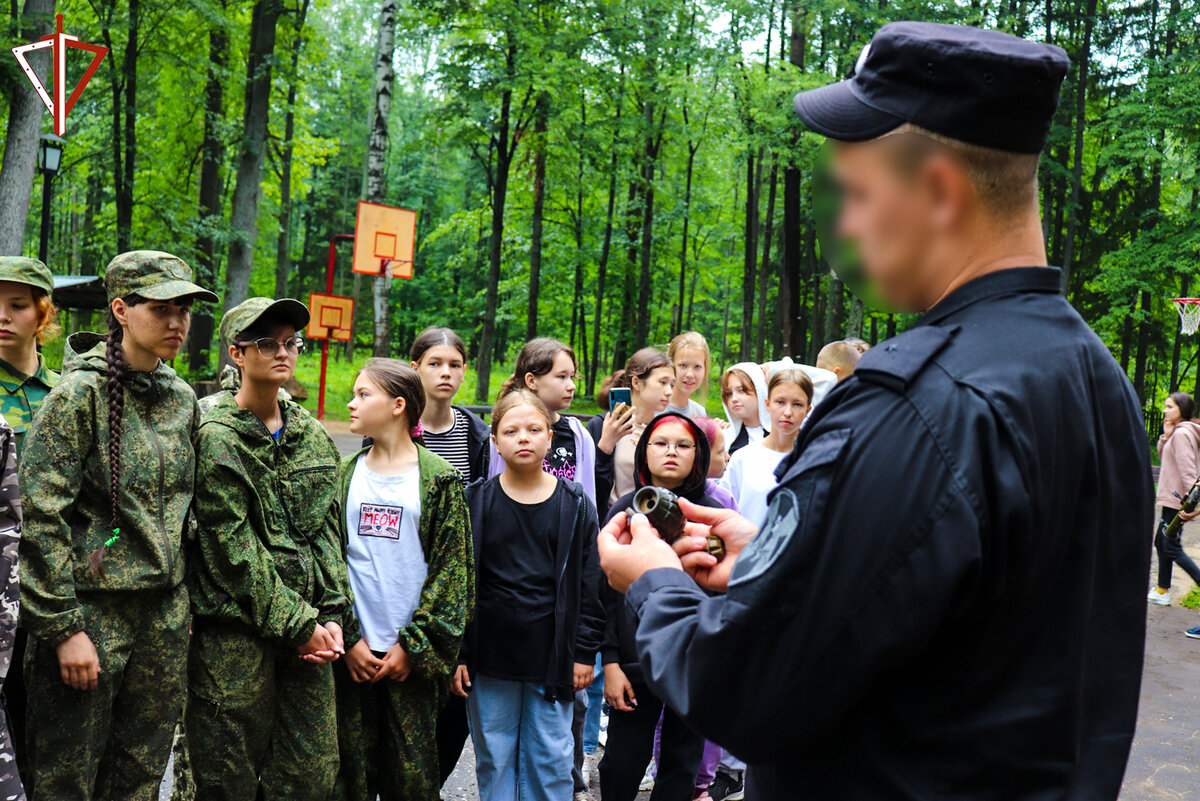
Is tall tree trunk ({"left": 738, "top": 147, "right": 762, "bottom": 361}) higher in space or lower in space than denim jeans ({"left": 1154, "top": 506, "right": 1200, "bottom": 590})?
higher

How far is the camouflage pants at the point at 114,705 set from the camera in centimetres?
306

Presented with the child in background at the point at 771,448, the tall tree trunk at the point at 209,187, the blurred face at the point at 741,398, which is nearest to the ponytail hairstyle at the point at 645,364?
the child in background at the point at 771,448

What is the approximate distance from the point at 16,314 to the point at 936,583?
4.22 m

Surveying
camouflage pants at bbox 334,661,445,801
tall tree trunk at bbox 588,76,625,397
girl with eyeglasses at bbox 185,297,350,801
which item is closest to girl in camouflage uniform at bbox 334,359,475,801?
camouflage pants at bbox 334,661,445,801

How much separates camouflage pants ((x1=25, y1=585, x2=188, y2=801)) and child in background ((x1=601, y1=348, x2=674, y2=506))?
101 inches

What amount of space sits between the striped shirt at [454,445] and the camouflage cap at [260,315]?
1094 millimetres

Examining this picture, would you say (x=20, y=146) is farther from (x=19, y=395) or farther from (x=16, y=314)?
(x=19, y=395)

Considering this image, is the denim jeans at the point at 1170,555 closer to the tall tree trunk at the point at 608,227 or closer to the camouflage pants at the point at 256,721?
the camouflage pants at the point at 256,721

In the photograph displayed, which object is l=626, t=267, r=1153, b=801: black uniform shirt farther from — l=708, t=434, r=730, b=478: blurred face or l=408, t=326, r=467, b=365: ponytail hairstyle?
l=708, t=434, r=730, b=478: blurred face

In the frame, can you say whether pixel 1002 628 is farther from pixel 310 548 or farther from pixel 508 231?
pixel 508 231

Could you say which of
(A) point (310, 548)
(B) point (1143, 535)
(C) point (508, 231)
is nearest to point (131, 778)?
(A) point (310, 548)

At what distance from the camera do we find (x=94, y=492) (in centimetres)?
320

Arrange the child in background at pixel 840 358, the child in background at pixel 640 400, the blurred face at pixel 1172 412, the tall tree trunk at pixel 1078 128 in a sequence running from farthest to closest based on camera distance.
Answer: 1. the tall tree trunk at pixel 1078 128
2. the blurred face at pixel 1172 412
3. the child in background at pixel 840 358
4. the child in background at pixel 640 400

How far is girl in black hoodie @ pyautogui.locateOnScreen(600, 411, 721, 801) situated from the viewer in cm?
399
